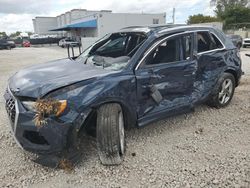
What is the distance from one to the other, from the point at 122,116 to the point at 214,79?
82.6 inches

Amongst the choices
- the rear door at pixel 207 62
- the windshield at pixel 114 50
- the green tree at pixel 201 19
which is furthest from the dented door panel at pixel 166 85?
the green tree at pixel 201 19

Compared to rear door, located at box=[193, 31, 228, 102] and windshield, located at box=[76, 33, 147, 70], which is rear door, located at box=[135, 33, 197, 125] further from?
windshield, located at box=[76, 33, 147, 70]

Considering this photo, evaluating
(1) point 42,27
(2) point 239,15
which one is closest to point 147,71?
(2) point 239,15

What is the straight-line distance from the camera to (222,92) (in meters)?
4.74

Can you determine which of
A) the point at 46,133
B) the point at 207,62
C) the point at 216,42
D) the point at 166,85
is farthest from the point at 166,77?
the point at 46,133

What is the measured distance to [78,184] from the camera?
277cm

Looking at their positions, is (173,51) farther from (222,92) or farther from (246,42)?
(246,42)

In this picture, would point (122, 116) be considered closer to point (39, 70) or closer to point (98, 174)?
point (98, 174)

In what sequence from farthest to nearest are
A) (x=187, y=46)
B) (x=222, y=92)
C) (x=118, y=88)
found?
(x=222, y=92)
(x=187, y=46)
(x=118, y=88)

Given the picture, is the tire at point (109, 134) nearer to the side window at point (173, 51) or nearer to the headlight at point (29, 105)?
the headlight at point (29, 105)

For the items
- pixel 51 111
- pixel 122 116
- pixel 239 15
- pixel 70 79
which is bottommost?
pixel 122 116

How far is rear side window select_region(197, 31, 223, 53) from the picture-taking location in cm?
419

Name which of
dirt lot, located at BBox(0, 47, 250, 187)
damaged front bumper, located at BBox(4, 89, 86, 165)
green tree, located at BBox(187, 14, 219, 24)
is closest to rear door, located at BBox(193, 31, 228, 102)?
dirt lot, located at BBox(0, 47, 250, 187)

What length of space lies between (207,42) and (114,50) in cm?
172
